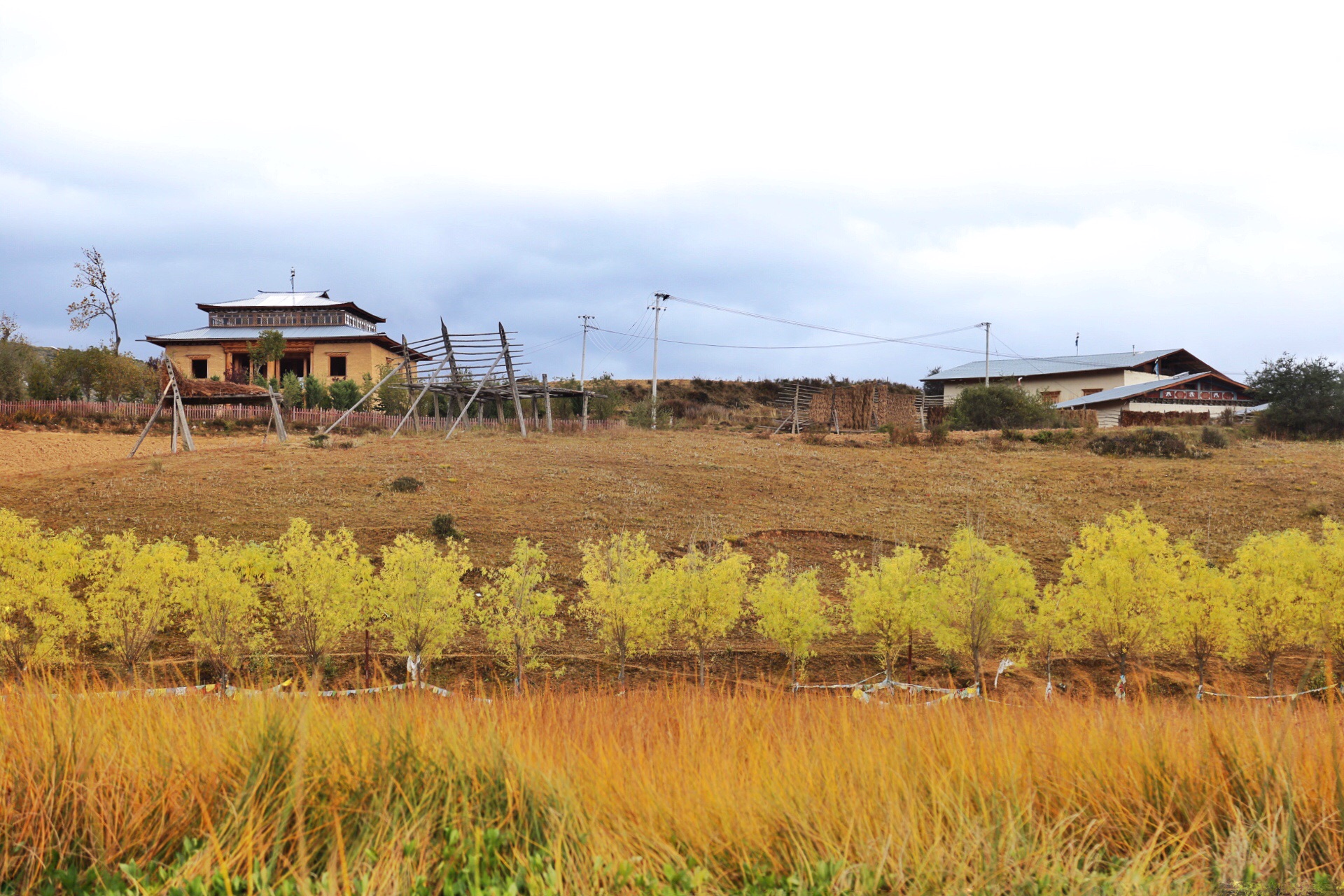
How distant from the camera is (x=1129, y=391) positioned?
5334cm

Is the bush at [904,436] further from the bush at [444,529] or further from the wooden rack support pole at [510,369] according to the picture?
the bush at [444,529]

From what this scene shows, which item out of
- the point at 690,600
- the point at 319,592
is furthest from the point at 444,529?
the point at 690,600

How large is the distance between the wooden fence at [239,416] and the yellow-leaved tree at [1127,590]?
24.6m

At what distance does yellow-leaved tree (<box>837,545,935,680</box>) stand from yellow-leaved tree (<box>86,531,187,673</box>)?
8.38m

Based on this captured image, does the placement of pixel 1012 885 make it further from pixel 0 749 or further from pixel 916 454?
pixel 916 454

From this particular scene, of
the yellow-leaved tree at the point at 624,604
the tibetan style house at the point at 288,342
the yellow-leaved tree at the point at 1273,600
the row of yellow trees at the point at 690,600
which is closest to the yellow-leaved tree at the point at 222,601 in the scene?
the row of yellow trees at the point at 690,600

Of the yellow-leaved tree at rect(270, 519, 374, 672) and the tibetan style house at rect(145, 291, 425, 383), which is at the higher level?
the tibetan style house at rect(145, 291, 425, 383)

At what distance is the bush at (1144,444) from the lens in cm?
2722

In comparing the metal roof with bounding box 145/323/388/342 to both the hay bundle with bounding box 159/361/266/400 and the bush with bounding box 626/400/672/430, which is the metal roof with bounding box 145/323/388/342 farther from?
the bush with bounding box 626/400/672/430

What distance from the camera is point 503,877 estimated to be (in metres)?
3.58

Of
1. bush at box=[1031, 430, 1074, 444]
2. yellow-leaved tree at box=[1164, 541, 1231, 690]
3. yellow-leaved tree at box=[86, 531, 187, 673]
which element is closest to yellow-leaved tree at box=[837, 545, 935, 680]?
yellow-leaved tree at box=[1164, 541, 1231, 690]

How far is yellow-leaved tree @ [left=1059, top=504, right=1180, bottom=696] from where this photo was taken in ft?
36.1

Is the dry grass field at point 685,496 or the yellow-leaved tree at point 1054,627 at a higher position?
the dry grass field at point 685,496

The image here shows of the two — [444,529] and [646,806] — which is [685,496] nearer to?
[444,529]
